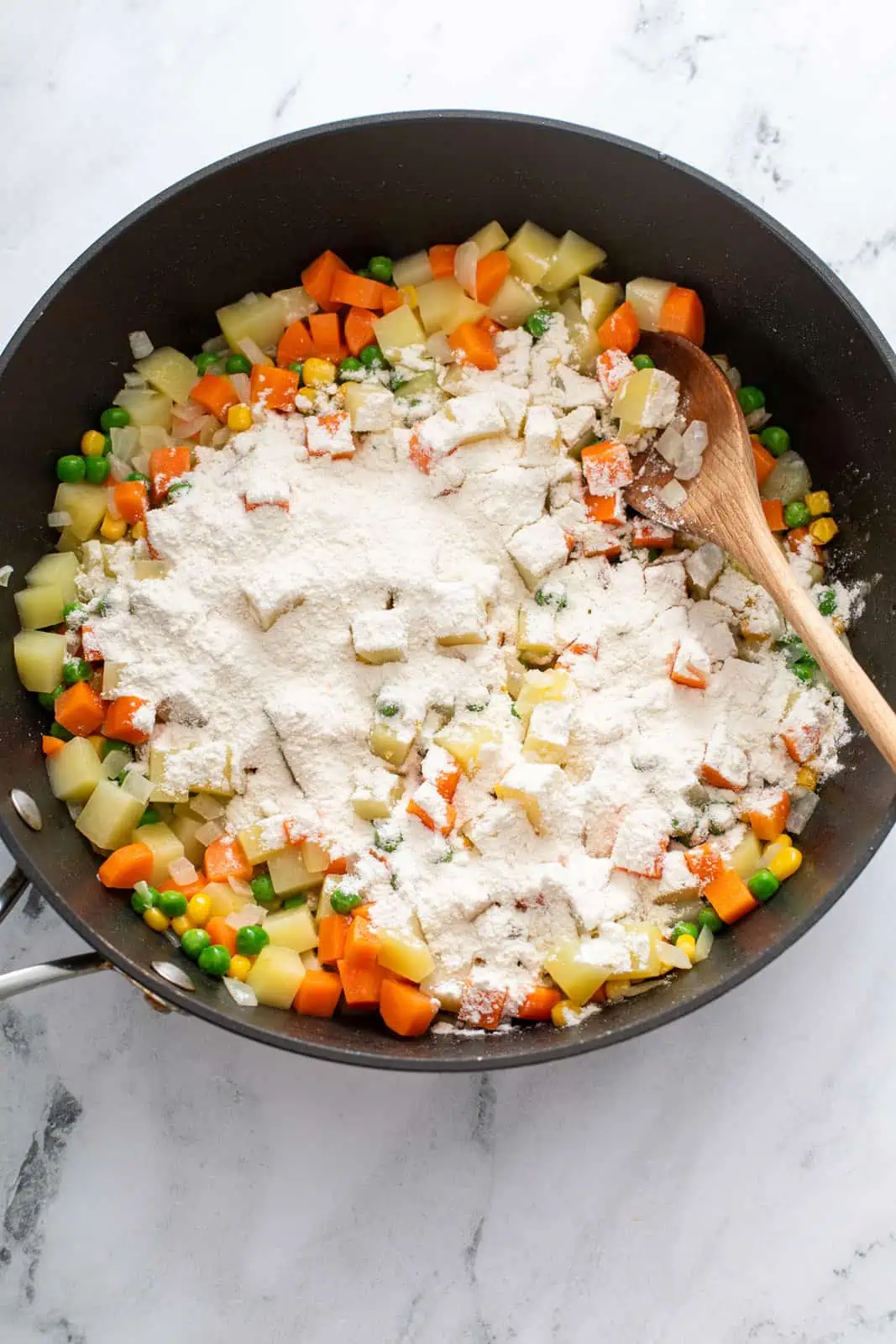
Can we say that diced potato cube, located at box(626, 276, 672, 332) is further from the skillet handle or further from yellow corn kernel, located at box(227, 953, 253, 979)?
the skillet handle

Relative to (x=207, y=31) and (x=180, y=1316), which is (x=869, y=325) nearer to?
(x=207, y=31)

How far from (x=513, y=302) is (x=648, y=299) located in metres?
0.38

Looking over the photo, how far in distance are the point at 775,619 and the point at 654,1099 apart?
134 cm

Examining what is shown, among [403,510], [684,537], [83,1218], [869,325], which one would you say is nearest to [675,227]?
[869,325]

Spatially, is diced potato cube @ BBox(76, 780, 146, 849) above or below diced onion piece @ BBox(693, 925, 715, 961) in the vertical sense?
below

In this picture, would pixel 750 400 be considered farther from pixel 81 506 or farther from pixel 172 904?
pixel 172 904

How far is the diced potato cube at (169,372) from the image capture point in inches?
142

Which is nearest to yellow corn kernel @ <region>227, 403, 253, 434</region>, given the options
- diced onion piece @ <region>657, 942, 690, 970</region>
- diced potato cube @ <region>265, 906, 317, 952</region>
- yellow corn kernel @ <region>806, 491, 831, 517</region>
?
diced potato cube @ <region>265, 906, 317, 952</region>

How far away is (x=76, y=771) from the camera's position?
130 inches

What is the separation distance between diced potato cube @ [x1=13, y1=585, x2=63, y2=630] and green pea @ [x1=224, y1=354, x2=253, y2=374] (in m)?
0.80

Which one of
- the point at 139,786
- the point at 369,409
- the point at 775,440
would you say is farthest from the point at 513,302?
the point at 139,786

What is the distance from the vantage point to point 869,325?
3.19 metres

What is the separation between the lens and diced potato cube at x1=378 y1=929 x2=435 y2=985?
3.11 m

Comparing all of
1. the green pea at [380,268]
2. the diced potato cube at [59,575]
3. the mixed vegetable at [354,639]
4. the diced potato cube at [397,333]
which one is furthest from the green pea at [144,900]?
the green pea at [380,268]
